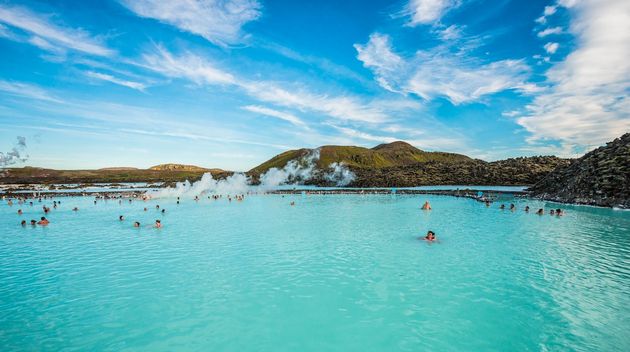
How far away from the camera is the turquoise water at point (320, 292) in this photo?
34.7 ft

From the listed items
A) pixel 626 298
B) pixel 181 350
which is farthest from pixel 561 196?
pixel 181 350

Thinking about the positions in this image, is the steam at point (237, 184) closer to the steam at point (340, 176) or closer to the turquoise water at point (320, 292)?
the steam at point (340, 176)

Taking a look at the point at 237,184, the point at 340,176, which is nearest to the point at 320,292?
the point at 237,184

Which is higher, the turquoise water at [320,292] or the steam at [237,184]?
the steam at [237,184]

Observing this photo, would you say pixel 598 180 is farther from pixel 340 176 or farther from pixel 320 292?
pixel 340 176

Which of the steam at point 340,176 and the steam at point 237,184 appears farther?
the steam at point 340,176

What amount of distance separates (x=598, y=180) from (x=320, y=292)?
179 ft

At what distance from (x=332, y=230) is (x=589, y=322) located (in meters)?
20.6

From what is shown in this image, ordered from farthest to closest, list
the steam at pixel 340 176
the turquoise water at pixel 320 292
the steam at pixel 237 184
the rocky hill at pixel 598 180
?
the steam at pixel 340 176, the steam at pixel 237 184, the rocky hill at pixel 598 180, the turquoise water at pixel 320 292

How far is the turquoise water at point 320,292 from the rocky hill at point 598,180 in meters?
23.3

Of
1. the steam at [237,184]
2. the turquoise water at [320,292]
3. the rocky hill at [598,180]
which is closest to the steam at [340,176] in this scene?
the steam at [237,184]

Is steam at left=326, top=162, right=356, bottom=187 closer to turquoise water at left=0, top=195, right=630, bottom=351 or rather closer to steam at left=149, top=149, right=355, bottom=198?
steam at left=149, top=149, right=355, bottom=198

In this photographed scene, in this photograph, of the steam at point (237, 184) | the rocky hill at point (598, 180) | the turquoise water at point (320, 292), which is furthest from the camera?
the steam at point (237, 184)

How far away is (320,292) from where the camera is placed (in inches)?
575
